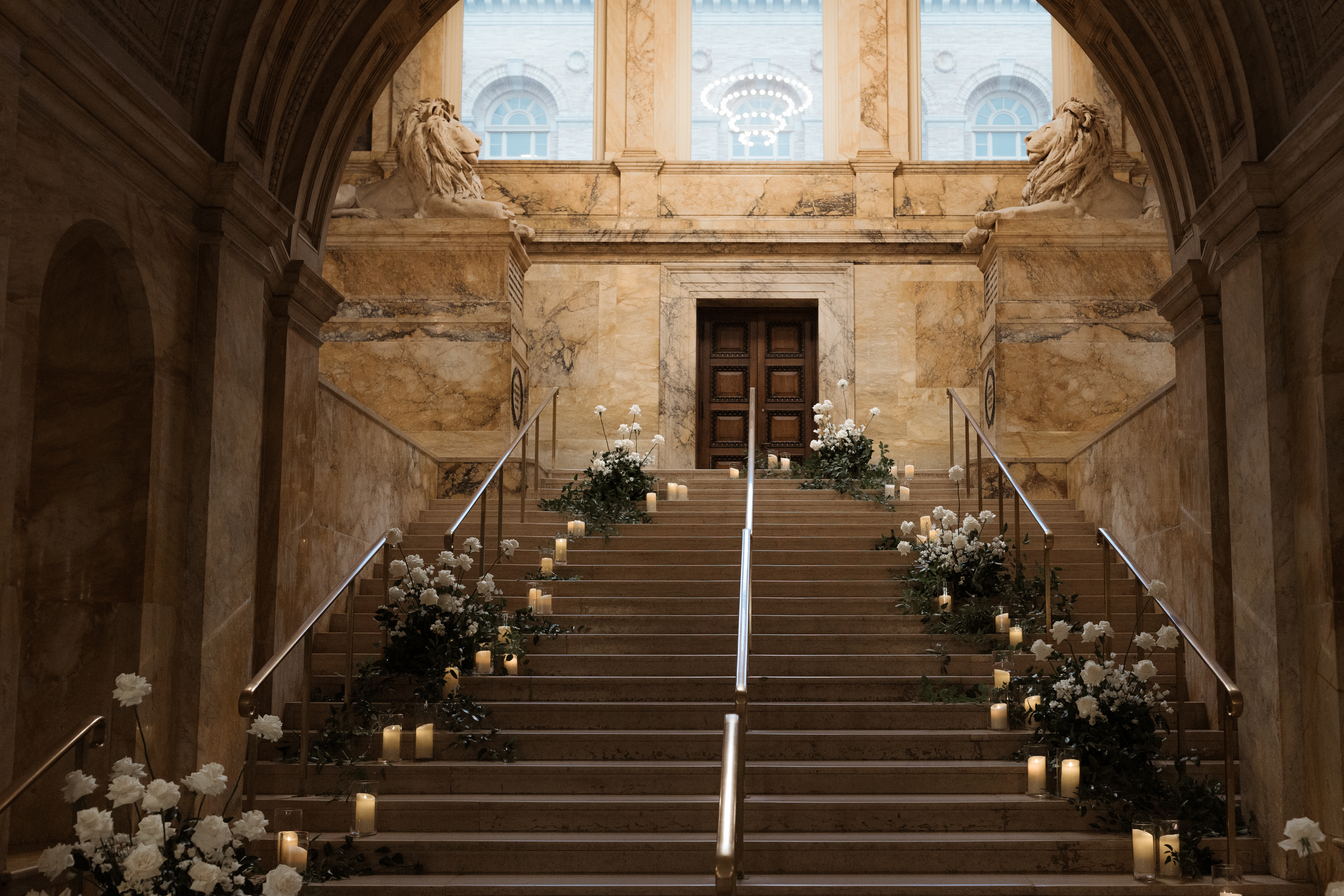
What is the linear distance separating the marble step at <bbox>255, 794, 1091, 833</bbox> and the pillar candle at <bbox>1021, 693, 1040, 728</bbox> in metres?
0.67

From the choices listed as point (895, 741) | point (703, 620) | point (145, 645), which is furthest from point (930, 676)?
point (145, 645)

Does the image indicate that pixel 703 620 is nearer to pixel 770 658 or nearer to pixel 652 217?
pixel 770 658

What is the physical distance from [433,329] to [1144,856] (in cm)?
901

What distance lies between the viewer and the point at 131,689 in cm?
421

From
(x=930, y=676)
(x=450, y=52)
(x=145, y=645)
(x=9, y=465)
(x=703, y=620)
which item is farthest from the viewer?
(x=450, y=52)

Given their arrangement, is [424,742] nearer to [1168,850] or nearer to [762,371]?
[1168,850]

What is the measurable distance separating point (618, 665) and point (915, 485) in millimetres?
5120

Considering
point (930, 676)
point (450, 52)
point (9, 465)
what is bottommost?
point (930, 676)

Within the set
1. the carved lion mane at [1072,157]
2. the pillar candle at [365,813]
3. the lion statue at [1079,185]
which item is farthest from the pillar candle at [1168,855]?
the carved lion mane at [1072,157]

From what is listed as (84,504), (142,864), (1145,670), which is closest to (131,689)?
(142,864)

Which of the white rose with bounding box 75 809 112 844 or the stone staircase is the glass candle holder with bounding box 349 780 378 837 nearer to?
the stone staircase

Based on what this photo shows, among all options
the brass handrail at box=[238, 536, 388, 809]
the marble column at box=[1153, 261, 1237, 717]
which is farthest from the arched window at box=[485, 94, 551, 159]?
the marble column at box=[1153, 261, 1237, 717]

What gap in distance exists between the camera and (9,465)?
14.9 feet

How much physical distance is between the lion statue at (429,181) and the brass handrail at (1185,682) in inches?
314
